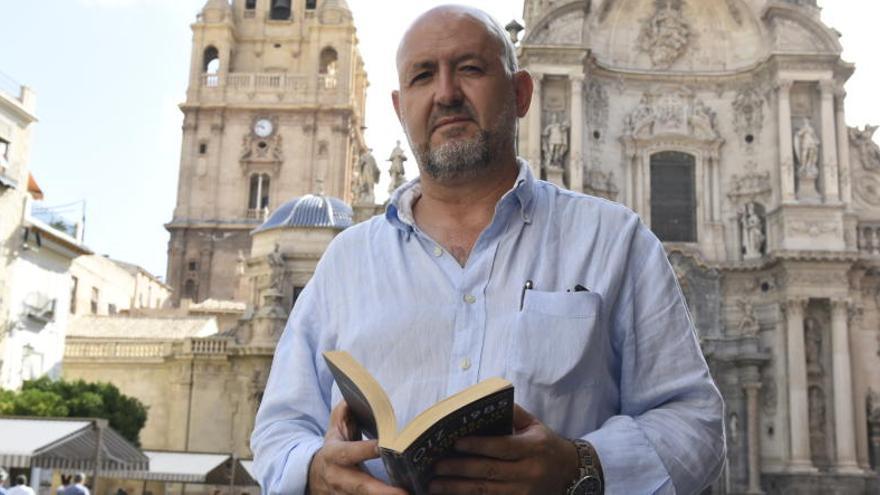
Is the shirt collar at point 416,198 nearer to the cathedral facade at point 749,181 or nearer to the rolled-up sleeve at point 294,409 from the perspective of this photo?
the rolled-up sleeve at point 294,409

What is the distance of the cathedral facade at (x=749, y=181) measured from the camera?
23984 mm

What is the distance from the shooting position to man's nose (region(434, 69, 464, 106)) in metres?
2.21

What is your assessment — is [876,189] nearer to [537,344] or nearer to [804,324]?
[804,324]

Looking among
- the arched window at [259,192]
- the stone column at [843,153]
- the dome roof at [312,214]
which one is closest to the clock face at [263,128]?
the arched window at [259,192]

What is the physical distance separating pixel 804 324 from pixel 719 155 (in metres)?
5.04

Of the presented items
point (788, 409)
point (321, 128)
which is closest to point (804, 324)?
point (788, 409)

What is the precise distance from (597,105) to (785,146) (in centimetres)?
492

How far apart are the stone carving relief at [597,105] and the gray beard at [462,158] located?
24.6 meters

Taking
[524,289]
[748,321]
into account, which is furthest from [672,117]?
[524,289]

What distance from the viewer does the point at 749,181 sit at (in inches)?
1022

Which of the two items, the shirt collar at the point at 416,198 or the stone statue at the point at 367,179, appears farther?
the stone statue at the point at 367,179

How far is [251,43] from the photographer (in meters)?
51.0

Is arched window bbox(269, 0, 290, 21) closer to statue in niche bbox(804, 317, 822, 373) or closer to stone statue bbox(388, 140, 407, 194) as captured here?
stone statue bbox(388, 140, 407, 194)

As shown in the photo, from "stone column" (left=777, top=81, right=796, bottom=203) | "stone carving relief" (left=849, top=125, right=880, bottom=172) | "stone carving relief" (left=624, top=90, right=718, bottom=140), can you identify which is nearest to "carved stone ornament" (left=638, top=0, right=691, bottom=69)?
"stone carving relief" (left=624, top=90, right=718, bottom=140)
